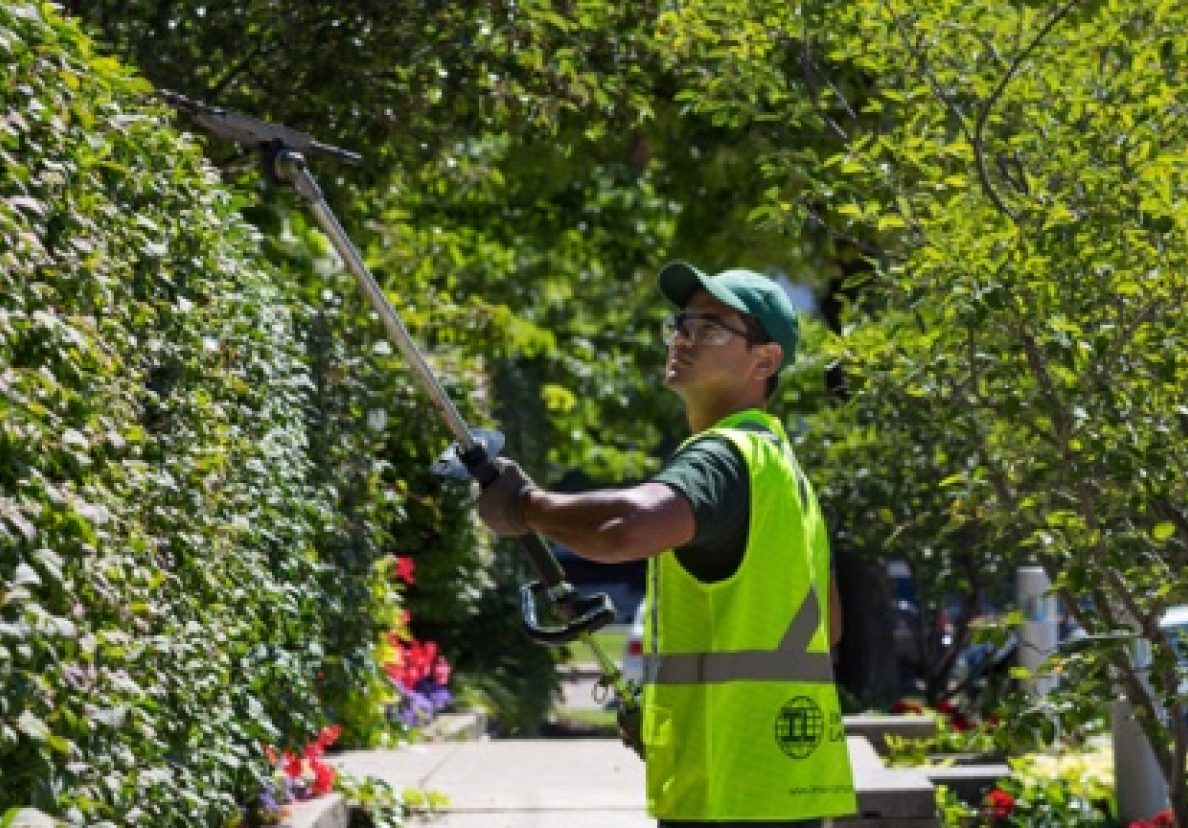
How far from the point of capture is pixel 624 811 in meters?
10.4

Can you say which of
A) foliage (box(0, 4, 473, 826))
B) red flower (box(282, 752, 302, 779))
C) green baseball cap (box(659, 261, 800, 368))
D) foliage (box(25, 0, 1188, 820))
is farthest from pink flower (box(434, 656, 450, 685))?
green baseball cap (box(659, 261, 800, 368))

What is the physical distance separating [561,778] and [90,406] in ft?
24.8

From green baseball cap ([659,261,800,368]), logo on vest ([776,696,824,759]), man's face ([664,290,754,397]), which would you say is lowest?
logo on vest ([776,696,824,759])

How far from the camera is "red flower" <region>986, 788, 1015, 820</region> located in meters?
10.1

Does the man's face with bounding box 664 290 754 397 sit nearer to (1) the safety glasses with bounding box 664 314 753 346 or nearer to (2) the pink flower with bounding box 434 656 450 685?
(1) the safety glasses with bounding box 664 314 753 346

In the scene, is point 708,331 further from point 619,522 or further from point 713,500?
point 619,522

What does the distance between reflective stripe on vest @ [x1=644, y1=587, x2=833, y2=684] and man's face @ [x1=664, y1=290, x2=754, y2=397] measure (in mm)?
455

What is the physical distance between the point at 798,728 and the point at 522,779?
25.3ft

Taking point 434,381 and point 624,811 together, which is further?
point 624,811

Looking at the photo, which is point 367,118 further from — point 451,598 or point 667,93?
point 451,598

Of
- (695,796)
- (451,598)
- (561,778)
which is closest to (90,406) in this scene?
(695,796)

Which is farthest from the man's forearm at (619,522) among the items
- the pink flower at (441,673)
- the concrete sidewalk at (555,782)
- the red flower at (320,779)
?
the pink flower at (441,673)

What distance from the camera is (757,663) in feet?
14.8

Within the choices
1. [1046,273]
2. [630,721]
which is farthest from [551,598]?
[1046,273]
